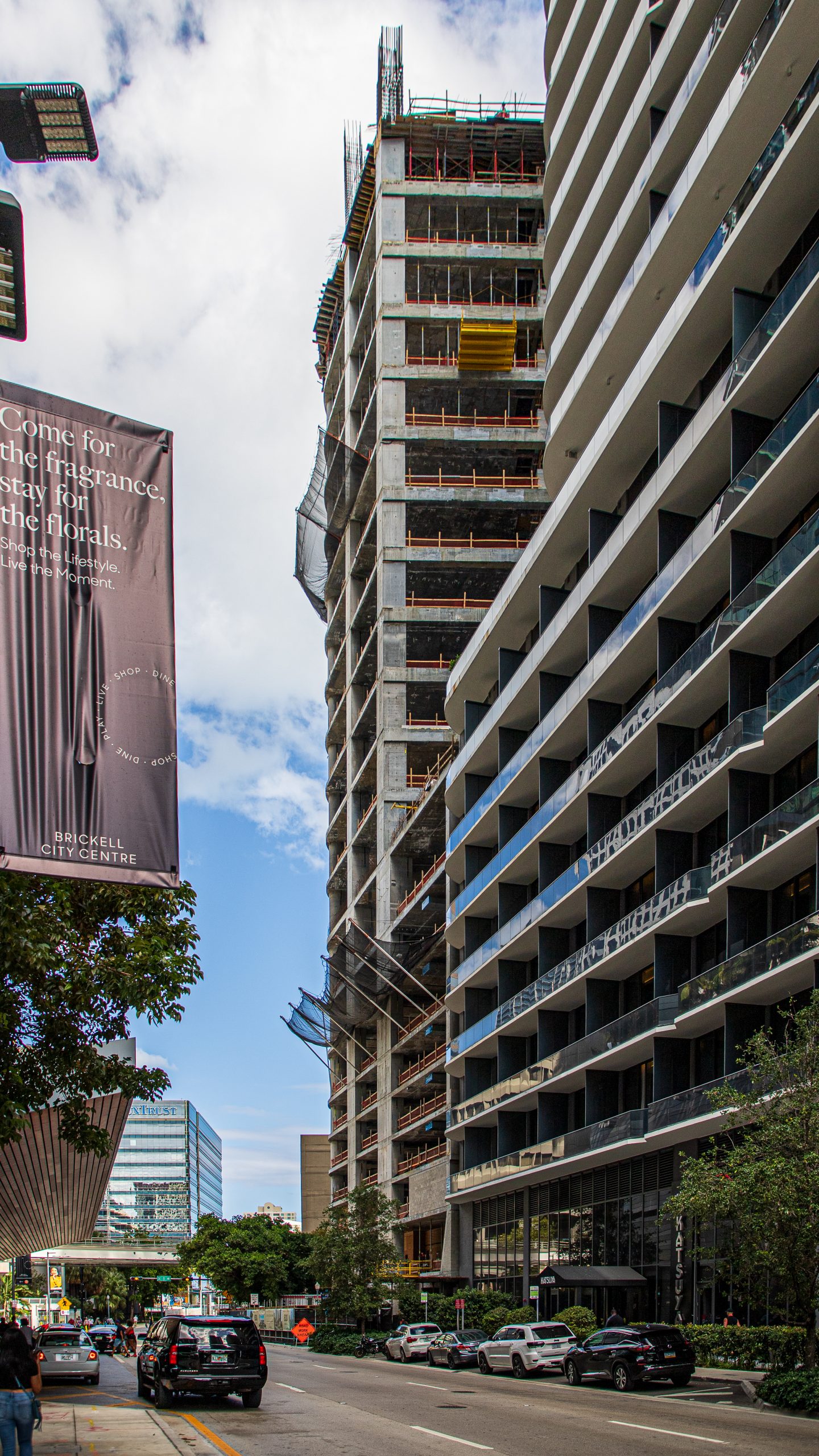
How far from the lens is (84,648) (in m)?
12.6

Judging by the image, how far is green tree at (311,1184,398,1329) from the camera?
6206 cm

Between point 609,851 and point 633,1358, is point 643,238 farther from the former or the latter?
point 633,1358

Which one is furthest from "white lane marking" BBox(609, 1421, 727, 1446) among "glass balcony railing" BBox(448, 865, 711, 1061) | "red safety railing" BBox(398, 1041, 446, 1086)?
"red safety railing" BBox(398, 1041, 446, 1086)

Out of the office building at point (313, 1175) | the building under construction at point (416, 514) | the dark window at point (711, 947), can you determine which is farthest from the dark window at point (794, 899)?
the office building at point (313, 1175)

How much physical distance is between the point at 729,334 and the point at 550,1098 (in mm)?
26644

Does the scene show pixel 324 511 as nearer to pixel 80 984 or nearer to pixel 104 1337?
pixel 104 1337

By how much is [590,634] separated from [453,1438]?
3106 centimetres

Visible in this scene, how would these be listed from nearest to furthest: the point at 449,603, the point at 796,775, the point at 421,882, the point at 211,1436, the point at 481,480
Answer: the point at 211,1436
the point at 796,775
the point at 421,882
the point at 449,603
the point at 481,480

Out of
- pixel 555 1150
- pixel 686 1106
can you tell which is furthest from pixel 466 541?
pixel 686 1106

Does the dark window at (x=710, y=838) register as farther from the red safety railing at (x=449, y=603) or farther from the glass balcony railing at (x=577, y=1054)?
the red safety railing at (x=449, y=603)

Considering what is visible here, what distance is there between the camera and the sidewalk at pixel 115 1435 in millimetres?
16312

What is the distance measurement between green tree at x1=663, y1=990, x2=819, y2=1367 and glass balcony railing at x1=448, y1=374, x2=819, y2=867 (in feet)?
36.2

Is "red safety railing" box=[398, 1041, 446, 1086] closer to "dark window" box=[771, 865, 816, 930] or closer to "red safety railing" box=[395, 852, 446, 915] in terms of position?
"red safety railing" box=[395, 852, 446, 915]

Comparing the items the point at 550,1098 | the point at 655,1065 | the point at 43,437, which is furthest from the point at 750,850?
the point at 43,437
